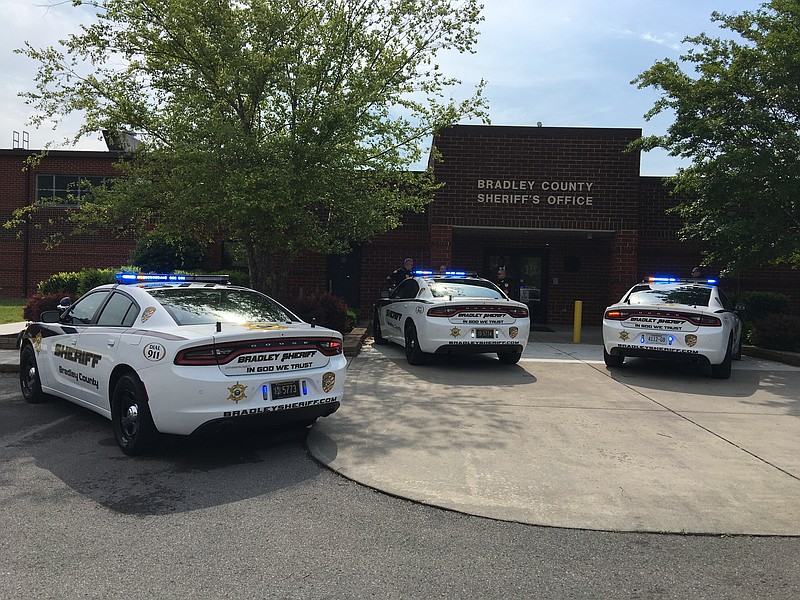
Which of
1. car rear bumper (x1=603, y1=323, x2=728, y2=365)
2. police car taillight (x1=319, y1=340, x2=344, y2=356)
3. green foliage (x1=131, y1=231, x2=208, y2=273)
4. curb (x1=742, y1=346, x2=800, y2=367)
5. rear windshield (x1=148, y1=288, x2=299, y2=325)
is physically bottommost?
Answer: curb (x1=742, y1=346, x2=800, y2=367)

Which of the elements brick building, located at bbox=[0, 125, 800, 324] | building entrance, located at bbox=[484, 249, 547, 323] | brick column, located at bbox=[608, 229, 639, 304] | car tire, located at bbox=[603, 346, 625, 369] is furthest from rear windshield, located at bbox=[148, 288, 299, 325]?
building entrance, located at bbox=[484, 249, 547, 323]

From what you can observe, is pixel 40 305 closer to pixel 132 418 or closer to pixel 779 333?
pixel 132 418

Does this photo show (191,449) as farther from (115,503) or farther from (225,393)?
(115,503)

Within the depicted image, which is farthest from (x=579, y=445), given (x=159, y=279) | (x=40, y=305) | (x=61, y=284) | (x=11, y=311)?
(x=11, y=311)

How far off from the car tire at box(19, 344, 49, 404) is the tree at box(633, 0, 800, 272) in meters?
10.9

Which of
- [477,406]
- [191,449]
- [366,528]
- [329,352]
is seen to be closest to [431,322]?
[477,406]

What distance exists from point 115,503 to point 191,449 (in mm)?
1288

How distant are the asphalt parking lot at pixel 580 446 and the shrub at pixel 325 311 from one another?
2496mm

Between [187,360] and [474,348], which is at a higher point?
[187,360]

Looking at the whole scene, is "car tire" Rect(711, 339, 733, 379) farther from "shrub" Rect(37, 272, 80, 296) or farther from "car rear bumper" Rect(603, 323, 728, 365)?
"shrub" Rect(37, 272, 80, 296)

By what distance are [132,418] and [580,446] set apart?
3.81 metres

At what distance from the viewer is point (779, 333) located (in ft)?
39.8

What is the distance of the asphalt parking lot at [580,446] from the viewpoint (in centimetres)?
416

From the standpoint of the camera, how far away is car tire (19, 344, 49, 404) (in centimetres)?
700
